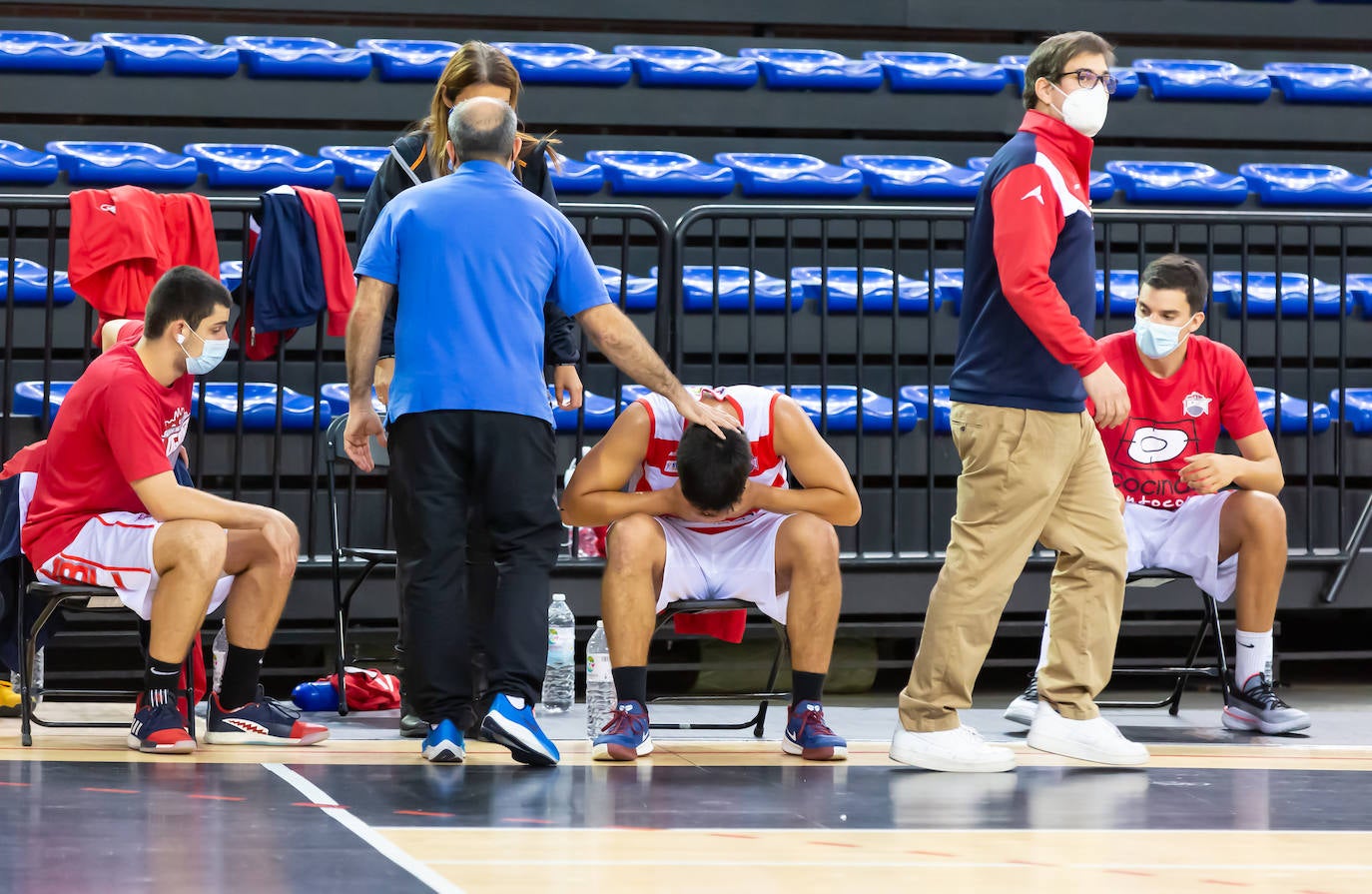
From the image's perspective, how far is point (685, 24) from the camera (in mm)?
8789

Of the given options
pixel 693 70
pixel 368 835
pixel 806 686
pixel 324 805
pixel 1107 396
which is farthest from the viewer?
pixel 693 70

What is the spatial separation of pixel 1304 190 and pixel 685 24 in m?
3.31

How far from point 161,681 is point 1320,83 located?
22.9ft

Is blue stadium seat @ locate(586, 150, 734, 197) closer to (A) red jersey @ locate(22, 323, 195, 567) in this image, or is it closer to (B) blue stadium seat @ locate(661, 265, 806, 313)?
(B) blue stadium seat @ locate(661, 265, 806, 313)

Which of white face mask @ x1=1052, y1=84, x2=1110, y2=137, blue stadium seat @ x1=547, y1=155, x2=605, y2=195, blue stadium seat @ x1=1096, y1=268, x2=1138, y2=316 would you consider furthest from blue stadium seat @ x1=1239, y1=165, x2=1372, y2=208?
white face mask @ x1=1052, y1=84, x2=1110, y2=137

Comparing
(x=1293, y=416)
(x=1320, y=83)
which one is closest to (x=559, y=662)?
(x=1293, y=416)

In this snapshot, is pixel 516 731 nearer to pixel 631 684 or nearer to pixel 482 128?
pixel 631 684

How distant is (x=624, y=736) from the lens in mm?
3818

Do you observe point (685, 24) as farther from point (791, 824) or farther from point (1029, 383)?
point (791, 824)

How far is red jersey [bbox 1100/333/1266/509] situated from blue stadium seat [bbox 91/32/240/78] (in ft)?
15.6

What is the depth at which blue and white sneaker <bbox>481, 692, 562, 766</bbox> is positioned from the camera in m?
3.62

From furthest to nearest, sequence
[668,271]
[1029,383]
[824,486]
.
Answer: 1. [668,271]
2. [824,486]
3. [1029,383]

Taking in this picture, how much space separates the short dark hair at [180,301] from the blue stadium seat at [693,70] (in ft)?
14.4

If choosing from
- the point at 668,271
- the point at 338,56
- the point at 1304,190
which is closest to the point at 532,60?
the point at 338,56
